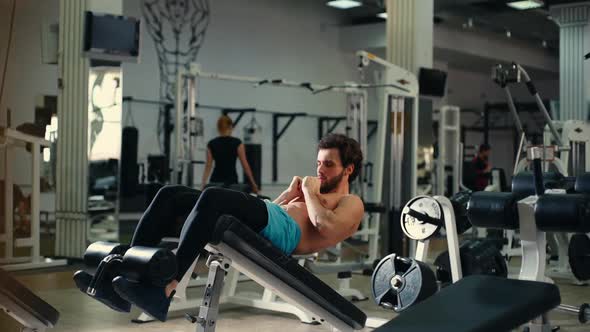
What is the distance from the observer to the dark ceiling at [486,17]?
10.6 meters

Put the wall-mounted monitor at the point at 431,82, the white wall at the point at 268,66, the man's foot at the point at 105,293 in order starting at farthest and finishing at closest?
1. the white wall at the point at 268,66
2. the wall-mounted monitor at the point at 431,82
3. the man's foot at the point at 105,293

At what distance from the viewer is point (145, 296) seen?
7.67ft

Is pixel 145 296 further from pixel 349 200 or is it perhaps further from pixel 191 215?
pixel 349 200

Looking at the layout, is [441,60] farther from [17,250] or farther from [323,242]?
[323,242]

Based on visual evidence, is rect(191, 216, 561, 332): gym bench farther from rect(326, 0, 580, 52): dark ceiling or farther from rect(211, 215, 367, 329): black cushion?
rect(326, 0, 580, 52): dark ceiling

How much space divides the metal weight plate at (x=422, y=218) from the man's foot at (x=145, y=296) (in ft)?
4.80

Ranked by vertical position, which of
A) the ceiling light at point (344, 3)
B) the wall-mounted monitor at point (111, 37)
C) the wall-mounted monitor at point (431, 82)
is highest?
the ceiling light at point (344, 3)

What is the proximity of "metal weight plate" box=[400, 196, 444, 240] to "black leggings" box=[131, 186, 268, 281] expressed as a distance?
101 cm

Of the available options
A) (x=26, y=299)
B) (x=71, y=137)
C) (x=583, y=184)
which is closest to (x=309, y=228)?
(x=26, y=299)

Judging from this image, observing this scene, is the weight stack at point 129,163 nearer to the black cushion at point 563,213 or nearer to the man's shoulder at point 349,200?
the man's shoulder at point 349,200

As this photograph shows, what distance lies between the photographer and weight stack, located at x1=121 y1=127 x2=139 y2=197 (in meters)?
8.42

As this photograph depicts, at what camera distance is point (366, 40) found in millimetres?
11734

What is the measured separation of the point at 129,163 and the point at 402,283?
6101 mm

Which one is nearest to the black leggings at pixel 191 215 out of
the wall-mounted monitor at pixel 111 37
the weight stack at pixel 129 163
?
the wall-mounted monitor at pixel 111 37
